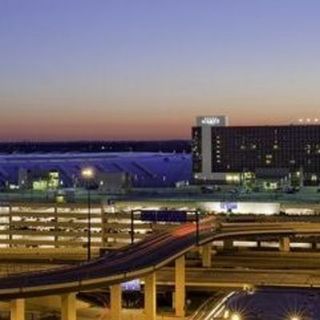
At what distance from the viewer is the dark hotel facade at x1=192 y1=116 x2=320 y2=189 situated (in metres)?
146

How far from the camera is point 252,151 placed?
502 feet

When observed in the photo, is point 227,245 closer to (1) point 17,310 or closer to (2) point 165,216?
(2) point 165,216

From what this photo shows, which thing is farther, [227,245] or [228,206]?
[228,206]

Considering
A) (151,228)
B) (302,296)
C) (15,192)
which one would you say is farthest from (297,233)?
(15,192)

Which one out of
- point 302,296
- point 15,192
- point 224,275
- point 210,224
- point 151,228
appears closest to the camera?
point 302,296

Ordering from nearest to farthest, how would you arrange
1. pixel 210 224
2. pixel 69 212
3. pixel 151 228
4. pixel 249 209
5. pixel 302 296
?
1. pixel 302 296
2. pixel 210 224
3. pixel 151 228
4. pixel 69 212
5. pixel 249 209

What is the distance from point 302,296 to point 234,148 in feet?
446

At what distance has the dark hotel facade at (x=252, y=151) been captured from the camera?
5758 inches

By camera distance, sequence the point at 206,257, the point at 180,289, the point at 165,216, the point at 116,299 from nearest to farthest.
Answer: the point at 116,299 < the point at 180,289 < the point at 206,257 < the point at 165,216

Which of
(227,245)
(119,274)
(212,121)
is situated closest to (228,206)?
(227,245)

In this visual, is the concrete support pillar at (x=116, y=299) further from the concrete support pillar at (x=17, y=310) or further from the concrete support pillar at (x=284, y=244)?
the concrete support pillar at (x=284, y=244)

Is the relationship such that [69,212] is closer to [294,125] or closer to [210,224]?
[210,224]

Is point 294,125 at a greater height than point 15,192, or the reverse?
point 294,125

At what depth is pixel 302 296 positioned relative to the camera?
57.4 feet
